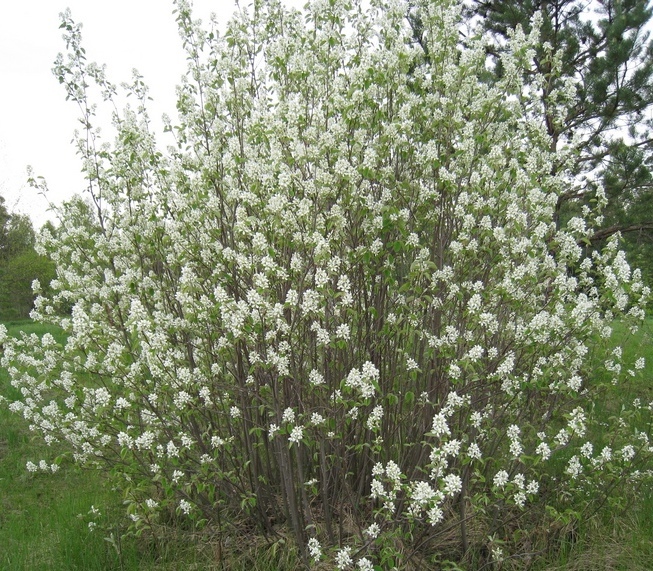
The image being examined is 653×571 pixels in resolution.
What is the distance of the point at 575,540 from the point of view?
421cm

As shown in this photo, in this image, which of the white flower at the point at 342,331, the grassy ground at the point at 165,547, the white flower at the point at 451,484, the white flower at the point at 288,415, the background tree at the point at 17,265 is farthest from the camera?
the background tree at the point at 17,265

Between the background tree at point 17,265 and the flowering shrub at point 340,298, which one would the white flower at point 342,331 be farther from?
the background tree at point 17,265

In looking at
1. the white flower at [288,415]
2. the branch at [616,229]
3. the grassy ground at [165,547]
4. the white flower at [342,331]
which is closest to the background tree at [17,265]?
the grassy ground at [165,547]

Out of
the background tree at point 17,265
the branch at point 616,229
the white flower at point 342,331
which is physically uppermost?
the background tree at point 17,265

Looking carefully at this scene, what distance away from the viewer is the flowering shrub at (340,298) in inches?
138

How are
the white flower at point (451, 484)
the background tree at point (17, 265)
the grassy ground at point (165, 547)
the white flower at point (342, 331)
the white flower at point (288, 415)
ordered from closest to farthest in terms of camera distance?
the white flower at point (451, 484), the white flower at point (342, 331), the white flower at point (288, 415), the grassy ground at point (165, 547), the background tree at point (17, 265)

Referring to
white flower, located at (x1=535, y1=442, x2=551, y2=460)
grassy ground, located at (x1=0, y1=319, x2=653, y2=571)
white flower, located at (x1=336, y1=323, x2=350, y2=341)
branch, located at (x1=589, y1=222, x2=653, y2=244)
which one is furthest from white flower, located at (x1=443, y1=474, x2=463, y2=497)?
branch, located at (x1=589, y1=222, x2=653, y2=244)

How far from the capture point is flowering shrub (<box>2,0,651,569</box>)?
3.51 m

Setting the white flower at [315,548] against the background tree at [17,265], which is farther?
the background tree at [17,265]

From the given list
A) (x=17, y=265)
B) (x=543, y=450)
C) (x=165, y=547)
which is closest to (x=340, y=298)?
(x=543, y=450)

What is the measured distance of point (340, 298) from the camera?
3.65 meters

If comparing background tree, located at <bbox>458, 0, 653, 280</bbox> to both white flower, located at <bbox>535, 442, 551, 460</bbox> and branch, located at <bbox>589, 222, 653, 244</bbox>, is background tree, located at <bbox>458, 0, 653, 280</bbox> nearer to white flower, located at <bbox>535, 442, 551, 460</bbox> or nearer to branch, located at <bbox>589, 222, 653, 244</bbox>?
branch, located at <bbox>589, 222, 653, 244</bbox>

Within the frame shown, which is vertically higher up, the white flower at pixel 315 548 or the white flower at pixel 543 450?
the white flower at pixel 543 450

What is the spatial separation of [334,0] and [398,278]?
2113 millimetres
